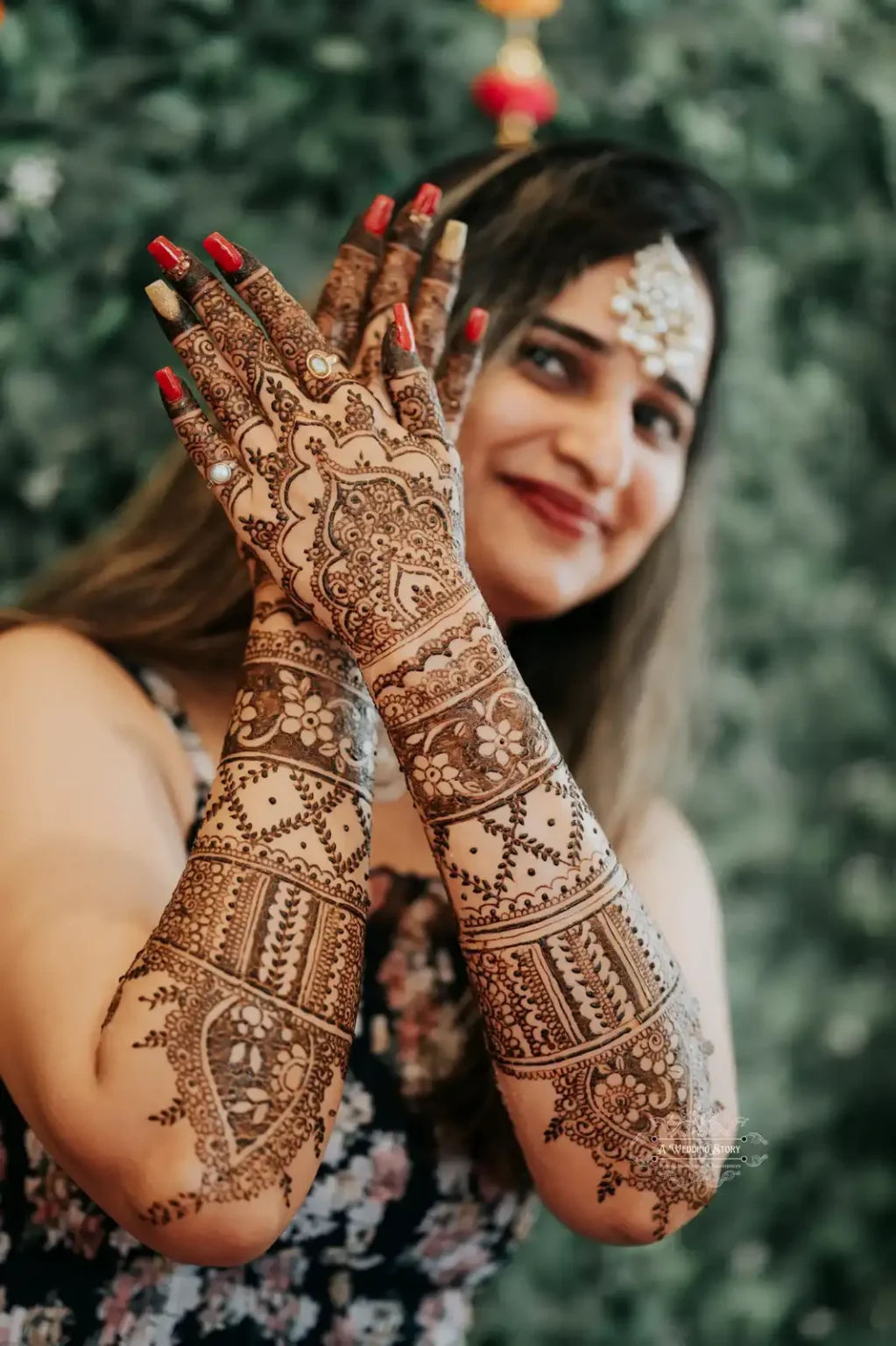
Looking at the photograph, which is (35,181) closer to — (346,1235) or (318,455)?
(318,455)

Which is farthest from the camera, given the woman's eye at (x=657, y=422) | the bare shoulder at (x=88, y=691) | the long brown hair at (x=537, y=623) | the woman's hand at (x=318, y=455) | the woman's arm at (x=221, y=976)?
the woman's eye at (x=657, y=422)

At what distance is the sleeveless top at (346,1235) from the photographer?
894 millimetres

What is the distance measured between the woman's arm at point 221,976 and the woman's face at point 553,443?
1.04 ft

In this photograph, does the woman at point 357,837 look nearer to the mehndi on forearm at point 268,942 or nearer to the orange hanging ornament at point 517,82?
the mehndi on forearm at point 268,942

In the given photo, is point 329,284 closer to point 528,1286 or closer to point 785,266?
point 785,266

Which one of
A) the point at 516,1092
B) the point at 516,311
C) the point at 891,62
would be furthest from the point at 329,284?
the point at 891,62

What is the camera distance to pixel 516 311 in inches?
42.0

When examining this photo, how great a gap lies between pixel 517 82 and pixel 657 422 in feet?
1.89

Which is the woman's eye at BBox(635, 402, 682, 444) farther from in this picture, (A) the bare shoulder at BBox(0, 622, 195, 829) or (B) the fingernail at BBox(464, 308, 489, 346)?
(A) the bare shoulder at BBox(0, 622, 195, 829)

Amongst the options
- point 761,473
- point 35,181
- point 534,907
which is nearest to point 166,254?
point 534,907

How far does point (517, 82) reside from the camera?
4.75 feet

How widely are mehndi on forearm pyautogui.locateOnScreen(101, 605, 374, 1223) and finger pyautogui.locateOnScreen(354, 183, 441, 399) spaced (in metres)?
0.24

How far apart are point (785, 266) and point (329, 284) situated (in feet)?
3.35

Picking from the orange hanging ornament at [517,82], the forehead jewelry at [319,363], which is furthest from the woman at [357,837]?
the orange hanging ornament at [517,82]
